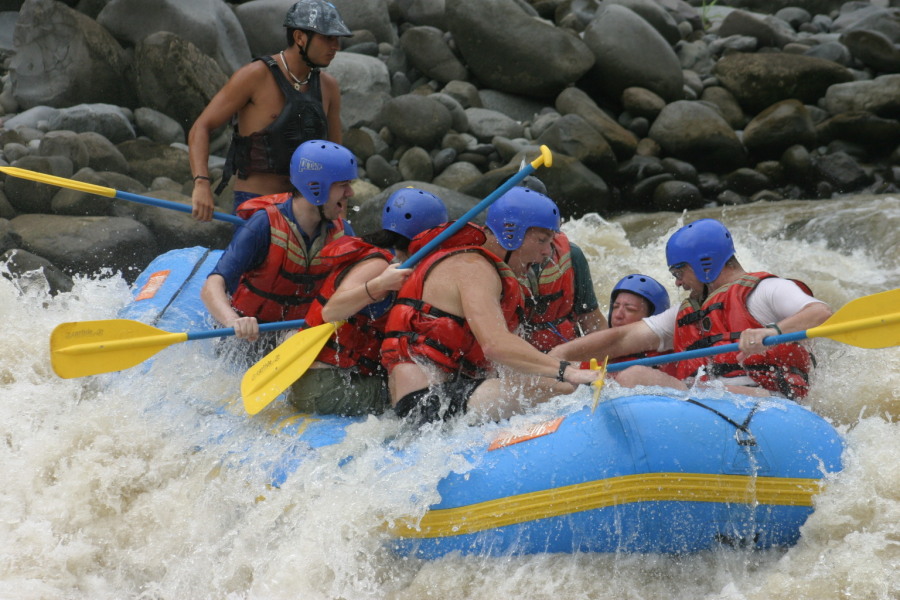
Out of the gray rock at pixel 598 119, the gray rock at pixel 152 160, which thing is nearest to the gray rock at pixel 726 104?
the gray rock at pixel 598 119

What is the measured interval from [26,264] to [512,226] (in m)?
4.61

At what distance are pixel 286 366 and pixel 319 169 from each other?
875mm

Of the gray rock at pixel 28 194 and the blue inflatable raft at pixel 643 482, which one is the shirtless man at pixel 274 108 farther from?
the gray rock at pixel 28 194

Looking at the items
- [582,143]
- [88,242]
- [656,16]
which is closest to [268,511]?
[88,242]

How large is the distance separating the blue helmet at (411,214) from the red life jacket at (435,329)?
0.32 metres

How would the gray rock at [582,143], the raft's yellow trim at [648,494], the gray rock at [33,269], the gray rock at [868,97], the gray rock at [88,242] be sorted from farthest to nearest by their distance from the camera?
the gray rock at [868,97] < the gray rock at [582,143] < the gray rock at [88,242] < the gray rock at [33,269] < the raft's yellow trim at [648,494]

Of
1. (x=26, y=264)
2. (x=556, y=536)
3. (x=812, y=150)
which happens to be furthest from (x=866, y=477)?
(x=812, y=150)

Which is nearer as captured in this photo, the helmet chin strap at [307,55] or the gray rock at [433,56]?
the helmet chin strap at [307,55]

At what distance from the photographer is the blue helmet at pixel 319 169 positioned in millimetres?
4242

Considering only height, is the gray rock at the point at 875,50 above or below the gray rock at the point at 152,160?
above

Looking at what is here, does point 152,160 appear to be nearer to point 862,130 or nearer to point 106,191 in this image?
point 106,191

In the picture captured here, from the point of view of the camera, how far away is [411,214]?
13.9ft

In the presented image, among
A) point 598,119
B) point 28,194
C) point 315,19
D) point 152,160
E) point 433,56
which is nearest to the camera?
point 315,19

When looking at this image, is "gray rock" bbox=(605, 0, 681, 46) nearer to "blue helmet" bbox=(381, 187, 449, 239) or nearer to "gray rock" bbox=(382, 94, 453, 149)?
"gray rock" bbox=(382, 94, 453, 149)
